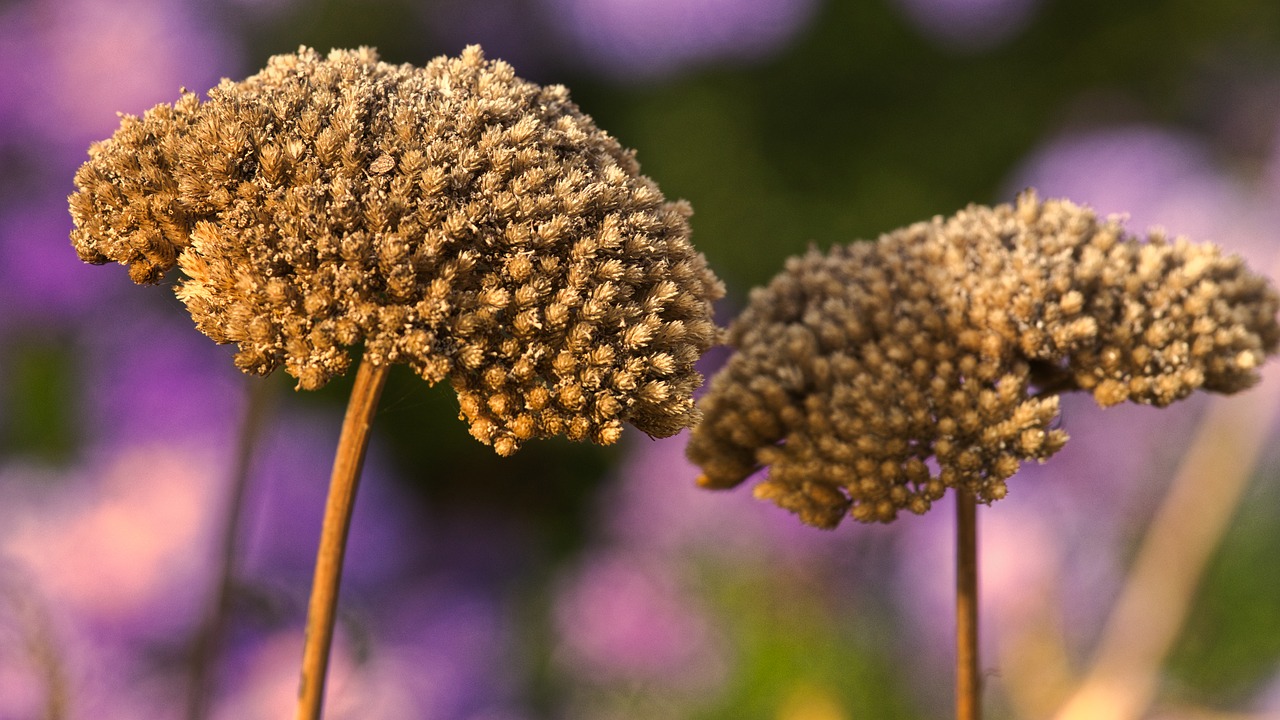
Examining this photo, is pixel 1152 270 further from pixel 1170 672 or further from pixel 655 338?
pixel 1170 672

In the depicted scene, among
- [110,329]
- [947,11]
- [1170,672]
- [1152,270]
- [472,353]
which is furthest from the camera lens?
[947,11]

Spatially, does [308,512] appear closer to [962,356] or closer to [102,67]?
[102,67]

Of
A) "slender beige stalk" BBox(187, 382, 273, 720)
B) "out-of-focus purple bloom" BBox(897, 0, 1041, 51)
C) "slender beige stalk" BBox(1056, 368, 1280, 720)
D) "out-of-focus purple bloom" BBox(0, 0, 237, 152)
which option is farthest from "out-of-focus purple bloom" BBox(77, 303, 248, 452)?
"out-of-focus purple bloom" BBox(897, 0, 1041, 51)

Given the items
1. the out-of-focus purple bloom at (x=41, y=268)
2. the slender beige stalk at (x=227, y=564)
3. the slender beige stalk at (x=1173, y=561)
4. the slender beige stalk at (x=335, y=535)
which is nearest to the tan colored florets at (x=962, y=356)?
the slender beige stalk at (x=335, y=535)

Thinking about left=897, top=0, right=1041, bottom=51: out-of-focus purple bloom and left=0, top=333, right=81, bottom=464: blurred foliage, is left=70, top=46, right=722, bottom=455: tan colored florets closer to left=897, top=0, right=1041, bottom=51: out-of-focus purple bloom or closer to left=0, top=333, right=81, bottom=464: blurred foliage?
left=0, top=333, right=81, bottom=464: blurred foliage

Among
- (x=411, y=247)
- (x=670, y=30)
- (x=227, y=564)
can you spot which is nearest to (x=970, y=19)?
(x=670, y=30)

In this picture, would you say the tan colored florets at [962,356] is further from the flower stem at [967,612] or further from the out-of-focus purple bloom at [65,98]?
the out-of-focus purple bloom at [65,98]

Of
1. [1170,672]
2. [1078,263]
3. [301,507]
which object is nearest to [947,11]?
[1170,672]
